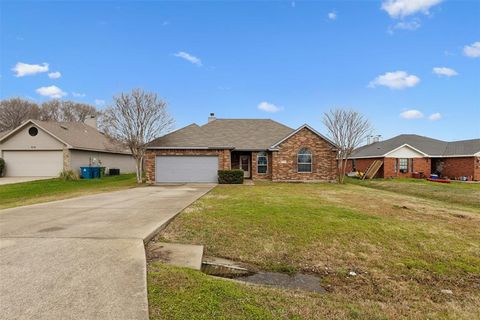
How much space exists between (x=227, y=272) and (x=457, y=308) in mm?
3373

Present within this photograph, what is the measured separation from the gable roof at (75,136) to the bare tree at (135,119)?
1488 mm

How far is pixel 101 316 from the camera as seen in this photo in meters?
2.80

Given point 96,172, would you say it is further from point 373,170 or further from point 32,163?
point 373,170

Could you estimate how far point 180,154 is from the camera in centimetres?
2006

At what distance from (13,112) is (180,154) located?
39.1 m

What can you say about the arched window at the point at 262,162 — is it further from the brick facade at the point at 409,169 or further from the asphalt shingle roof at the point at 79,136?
the brick facade at the point at 409,169

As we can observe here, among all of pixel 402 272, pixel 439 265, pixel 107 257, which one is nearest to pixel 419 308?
pixel 402 272

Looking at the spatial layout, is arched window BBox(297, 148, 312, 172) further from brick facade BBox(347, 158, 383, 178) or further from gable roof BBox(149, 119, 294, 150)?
brick facade BBox(347, 158, 383, 178)

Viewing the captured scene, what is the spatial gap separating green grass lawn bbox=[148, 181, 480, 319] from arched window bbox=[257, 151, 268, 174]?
11.9 m

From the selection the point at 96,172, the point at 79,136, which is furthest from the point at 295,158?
the point at 79,136

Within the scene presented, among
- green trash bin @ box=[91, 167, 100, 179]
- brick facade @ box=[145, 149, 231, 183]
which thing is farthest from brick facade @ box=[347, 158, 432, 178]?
green trash bin @ box=[91, 167, 100, 179]

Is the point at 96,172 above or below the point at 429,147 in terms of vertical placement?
below

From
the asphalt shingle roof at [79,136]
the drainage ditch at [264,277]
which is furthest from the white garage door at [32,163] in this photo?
the drainage ditch at [264,277]

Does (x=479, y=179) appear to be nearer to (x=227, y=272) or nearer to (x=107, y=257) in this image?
(x=227, y=272)
